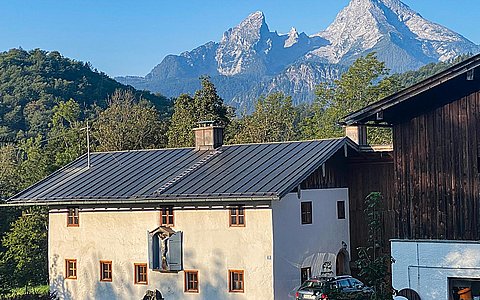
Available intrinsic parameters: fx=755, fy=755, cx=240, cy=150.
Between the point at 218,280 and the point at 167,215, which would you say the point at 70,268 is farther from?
the point at 218,280

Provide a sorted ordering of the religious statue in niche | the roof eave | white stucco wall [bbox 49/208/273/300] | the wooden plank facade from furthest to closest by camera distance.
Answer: the religious statue in niche < white stucco wall [bbox 49/208/273/300] < the roof eave < the wooden plank facade

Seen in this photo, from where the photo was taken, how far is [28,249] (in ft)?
144

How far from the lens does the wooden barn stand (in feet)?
64.8

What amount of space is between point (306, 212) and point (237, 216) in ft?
8.71

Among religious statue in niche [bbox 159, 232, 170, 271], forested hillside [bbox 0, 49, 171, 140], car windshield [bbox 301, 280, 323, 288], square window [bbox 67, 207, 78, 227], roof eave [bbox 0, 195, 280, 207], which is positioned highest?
forested hillside [bbox 0, 49, 171, 140]

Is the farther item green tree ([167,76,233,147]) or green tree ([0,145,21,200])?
green tree ([167,76,233,147])

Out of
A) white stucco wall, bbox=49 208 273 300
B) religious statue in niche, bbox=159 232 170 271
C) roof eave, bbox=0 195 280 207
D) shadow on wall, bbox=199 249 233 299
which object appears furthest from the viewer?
religious statue in niche, bbox=159 232 170 271

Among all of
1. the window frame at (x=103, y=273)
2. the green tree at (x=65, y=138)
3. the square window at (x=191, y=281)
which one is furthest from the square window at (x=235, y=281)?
the green tree at (x=65, y=138)

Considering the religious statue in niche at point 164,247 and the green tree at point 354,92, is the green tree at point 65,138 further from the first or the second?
the green tree at point 354,92

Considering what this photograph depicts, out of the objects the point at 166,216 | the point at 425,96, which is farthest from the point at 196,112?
the point at 425,96

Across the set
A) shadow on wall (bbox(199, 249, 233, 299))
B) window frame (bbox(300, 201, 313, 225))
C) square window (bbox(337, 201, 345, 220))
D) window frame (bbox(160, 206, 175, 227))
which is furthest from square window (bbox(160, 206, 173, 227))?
square window (bbox(337, 201, 345, 220))

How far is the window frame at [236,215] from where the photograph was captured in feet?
88.1

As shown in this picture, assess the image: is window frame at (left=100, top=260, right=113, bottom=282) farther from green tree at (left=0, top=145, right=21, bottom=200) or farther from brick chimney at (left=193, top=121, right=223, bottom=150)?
green tree at (left=0, top=145, right=21, bottom=200)

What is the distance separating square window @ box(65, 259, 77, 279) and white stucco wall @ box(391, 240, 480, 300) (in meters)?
14.9
